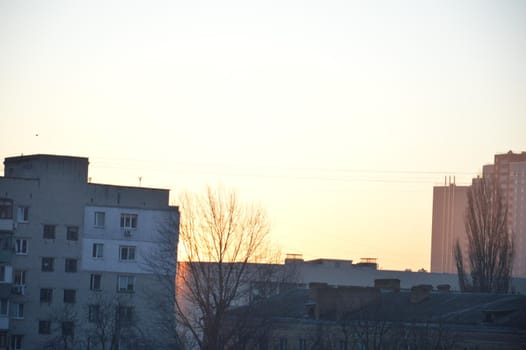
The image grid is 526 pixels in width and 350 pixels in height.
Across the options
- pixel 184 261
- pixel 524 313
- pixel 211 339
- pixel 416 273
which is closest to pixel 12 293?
pixel 184 261

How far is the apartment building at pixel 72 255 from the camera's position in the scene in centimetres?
8331

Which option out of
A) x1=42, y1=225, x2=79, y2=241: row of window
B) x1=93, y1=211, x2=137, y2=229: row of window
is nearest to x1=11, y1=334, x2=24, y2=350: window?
x1=42, y1=225, x2=79, y2=241: row of window

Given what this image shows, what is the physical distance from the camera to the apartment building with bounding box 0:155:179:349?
8331 cm

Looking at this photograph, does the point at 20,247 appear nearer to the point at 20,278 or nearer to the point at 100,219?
the point at 20,278

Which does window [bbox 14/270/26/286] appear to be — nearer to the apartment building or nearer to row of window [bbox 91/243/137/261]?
the apartment building

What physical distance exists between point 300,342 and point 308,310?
13.3 ft

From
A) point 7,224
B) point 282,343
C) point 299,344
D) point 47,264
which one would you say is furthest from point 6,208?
point 299,344

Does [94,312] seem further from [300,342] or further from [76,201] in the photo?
[300,342]

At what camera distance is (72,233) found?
86.0 metres

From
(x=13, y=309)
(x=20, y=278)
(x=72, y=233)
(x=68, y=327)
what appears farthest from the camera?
(x=72, y=233)

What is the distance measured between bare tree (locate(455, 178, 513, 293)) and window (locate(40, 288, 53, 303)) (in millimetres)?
32266

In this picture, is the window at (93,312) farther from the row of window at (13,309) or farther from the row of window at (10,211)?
the row of window at (10,211)

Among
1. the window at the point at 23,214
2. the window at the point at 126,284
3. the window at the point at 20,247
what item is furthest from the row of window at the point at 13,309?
the window at the point at 126,284

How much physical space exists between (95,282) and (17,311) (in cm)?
584
